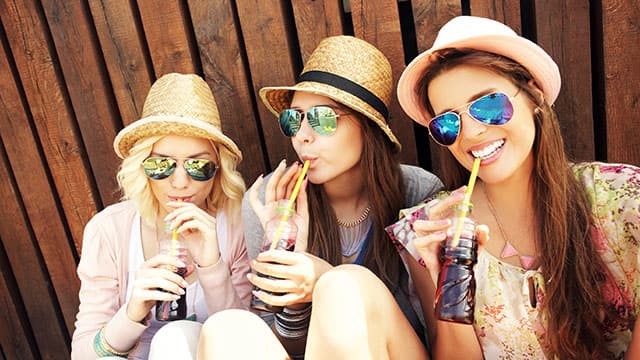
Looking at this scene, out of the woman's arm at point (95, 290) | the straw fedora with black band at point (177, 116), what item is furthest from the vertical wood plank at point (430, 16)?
the woman's arm at point (95, 290)

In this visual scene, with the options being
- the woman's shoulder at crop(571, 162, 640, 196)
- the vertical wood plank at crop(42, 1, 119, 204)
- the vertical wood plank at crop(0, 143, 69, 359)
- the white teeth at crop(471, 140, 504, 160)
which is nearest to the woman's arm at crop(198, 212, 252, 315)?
the vertical wood plank at crop(42, 1, 119, 204)

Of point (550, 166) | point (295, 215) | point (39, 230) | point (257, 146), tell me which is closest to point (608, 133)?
point (550, 166)

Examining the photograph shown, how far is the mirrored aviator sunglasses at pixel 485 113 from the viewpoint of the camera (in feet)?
6.02

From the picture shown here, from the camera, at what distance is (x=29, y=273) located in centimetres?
333

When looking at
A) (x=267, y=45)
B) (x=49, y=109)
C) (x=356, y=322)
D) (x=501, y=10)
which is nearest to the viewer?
(x=356, y=322)

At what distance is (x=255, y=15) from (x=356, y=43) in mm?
658

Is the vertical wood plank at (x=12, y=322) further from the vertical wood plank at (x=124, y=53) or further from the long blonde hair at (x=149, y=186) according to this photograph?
the long blonde hair at (x=149, y=186)

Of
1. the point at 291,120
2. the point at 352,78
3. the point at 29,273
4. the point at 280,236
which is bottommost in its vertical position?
the point at 29,273

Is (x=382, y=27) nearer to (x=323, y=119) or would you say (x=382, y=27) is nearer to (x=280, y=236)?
(x=323, y=119)

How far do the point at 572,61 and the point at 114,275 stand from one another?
2134mm

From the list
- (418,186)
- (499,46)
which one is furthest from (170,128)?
(499,46)

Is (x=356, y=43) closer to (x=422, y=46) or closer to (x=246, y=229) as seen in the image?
(x=422, y=46)

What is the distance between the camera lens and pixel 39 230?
10.7 feet

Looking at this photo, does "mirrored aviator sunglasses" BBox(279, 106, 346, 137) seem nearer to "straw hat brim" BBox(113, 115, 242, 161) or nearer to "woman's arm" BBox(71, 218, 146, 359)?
"straw hat brim" BBox(113, 115, 242, 161)
